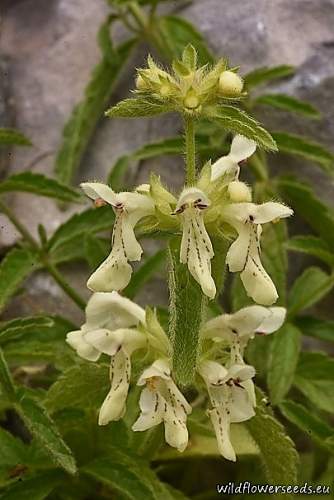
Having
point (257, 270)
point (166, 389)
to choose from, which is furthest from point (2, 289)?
point (257, 270)

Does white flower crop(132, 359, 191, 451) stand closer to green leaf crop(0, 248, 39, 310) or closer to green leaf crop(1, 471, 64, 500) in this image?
green leaf crop(1, 471, 64, 500)

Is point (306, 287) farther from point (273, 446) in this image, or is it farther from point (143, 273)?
point (273, 446)

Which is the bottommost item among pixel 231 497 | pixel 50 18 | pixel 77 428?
pixel 231 497

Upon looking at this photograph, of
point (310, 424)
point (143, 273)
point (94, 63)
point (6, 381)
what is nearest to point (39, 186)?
point (143, 273)

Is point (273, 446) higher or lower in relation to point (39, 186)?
lower

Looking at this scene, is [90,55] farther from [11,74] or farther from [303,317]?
[303,317]

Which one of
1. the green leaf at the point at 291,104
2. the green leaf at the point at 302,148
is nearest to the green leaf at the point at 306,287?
the green leaf at the point at 302,148
